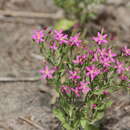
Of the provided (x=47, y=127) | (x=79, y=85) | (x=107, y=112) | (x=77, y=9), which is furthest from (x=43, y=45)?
(x=77, y=9)

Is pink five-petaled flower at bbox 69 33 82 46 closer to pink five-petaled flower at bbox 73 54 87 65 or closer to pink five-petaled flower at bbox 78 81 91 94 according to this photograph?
pink five-petaled flower at bbox 73 54 87 65

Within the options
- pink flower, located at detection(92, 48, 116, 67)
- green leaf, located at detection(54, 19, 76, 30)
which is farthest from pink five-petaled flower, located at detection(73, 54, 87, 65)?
green leaf, located at detection(54, 19, 76, 30)

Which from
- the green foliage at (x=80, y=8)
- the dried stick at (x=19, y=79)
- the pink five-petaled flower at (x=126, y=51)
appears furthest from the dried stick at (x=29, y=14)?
the pink five-petaled flower at (x=126, y=51)

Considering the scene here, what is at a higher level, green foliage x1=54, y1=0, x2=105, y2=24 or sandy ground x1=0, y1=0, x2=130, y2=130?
green foliage x1=54, y1=0, x2=105, y2=24

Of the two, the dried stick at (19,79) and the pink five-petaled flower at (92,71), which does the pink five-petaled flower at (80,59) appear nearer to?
the pink five-petaled flower at (92,71)

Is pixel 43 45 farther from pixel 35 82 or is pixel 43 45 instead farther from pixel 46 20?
pixel 46 20

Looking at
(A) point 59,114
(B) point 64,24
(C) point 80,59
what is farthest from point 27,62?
(C) point 80,59
